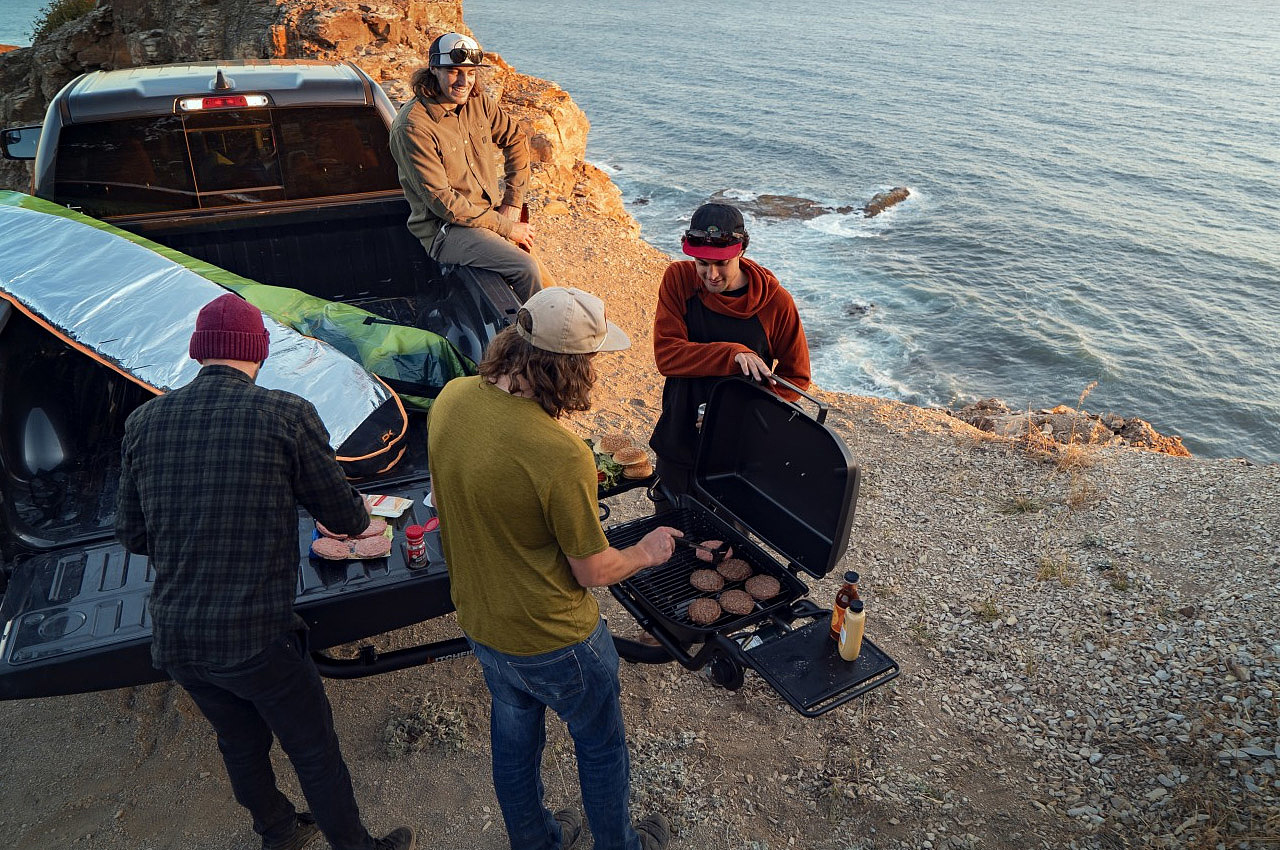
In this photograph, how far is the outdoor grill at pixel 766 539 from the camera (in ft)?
11.2

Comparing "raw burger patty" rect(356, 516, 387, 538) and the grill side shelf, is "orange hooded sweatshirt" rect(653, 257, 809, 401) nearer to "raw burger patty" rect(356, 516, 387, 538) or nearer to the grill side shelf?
the grill side shelf

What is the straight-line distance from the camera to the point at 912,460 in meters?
7.48

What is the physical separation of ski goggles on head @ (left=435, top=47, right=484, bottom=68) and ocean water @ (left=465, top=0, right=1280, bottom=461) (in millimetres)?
11805

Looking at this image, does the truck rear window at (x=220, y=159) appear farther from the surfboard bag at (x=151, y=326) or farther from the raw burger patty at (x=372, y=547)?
the raw burger patty at (x=372, y=547)

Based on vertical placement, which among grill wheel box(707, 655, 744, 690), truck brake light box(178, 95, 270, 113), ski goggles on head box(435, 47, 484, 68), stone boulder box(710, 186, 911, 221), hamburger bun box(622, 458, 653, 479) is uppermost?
ski goggles on head box(435, 47, 484, 68)

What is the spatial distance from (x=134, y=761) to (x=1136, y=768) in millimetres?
4588

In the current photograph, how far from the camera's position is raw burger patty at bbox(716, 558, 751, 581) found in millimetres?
3818

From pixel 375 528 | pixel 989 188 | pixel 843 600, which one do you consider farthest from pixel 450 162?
pixel 989 188

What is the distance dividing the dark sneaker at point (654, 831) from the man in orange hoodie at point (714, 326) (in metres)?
1.52

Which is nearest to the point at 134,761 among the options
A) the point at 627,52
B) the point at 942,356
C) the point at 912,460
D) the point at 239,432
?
the point at 239,432

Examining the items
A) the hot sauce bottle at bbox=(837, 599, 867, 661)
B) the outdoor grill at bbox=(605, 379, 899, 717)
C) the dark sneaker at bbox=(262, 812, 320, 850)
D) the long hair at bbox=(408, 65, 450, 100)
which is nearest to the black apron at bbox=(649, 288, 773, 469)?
the outdoor grill at bbox=(605, 379, 899, 717)

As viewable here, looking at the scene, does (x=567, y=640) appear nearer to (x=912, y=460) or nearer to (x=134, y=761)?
(x=134, y=761)

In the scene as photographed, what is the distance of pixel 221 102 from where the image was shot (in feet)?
17.8

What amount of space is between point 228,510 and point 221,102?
382 cm
